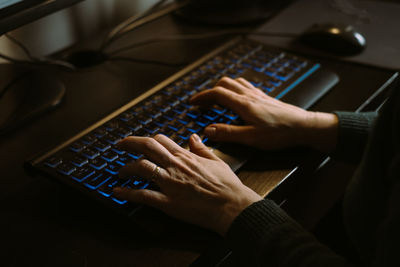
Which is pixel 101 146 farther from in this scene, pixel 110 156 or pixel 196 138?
pixel 196 138

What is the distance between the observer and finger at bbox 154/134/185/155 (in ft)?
2.05

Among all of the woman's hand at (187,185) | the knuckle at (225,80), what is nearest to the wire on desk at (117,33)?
the knuckle at (225,80)

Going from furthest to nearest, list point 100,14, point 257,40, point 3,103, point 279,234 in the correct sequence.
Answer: point 100,14, point 257,40, point 3,103, point 279,234

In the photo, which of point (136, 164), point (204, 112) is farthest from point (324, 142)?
point (136, 164)

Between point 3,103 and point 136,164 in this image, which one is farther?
point 3,103

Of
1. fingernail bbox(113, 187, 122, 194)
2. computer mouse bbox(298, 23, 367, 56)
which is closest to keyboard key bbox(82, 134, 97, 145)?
fingernail bbox(113, 187, 122, 194)

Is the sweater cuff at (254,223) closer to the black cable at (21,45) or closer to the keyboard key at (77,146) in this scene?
the keyboard key at (77,146)

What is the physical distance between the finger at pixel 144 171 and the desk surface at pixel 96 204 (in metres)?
0.05

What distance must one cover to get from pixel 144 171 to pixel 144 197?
37mm

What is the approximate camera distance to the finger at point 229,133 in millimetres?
669

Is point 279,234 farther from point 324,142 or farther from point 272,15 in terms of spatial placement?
point 272,15

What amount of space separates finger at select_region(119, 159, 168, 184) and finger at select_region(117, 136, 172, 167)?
0.02 metres

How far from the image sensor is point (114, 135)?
0.67 m

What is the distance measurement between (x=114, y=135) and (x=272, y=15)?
631 mm
